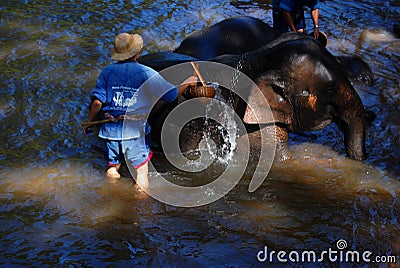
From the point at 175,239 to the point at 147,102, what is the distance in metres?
1.31

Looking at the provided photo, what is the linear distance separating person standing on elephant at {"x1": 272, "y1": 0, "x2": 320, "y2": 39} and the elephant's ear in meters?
1.95

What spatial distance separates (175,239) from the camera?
4340 mm

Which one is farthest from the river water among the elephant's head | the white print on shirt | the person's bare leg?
the white print on shirt

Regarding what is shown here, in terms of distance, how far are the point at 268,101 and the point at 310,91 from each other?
1.41 feet

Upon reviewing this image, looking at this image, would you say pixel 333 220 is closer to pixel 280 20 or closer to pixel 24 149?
pixel 24 149

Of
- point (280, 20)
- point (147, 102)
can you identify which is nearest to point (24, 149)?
point (147, 102)

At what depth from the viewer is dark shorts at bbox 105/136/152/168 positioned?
4.99m

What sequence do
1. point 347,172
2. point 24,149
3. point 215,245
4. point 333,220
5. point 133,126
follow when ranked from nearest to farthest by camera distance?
point 215,245, point 333,220, point 133,126, point 347,172, point 24,149

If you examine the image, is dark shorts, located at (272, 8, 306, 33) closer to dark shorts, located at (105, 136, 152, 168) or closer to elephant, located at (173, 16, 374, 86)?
elephant, located at (173, 16, 374, 86)

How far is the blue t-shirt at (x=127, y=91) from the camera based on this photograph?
4.74m

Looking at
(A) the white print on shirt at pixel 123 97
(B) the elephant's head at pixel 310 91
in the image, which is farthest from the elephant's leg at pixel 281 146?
(A) the white print on shirt at pixel 123 97

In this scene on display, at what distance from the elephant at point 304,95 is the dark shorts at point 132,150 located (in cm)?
107

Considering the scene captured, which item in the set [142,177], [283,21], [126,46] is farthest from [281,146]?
[283,21]

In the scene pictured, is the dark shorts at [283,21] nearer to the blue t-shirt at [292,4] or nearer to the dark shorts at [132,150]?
the blue t-shirt at [292,4]
